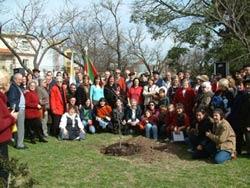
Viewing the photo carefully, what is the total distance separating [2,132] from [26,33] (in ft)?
102

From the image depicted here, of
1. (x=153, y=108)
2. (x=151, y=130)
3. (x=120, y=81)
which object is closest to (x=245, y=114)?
(x=151, y=130)

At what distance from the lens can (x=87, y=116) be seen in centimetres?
1404

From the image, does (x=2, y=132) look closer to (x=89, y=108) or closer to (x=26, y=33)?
(x=89, y=108)

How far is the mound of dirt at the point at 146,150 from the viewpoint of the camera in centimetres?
1009

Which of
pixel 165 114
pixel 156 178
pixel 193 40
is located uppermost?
pixel 193 40

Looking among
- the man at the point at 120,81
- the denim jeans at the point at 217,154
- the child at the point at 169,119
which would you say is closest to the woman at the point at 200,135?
the denim jeans at the point at 217,154

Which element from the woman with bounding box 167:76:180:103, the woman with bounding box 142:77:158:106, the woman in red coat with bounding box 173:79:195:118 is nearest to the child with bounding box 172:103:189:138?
the woman in red coat with bounding box 173:79:195:118

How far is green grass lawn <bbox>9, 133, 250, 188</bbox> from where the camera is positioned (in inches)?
310

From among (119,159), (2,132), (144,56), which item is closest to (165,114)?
(119,159)

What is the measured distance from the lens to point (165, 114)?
12.9 meters

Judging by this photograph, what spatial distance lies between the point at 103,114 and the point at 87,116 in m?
0.48

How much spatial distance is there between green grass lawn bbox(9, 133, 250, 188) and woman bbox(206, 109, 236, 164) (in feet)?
0.63

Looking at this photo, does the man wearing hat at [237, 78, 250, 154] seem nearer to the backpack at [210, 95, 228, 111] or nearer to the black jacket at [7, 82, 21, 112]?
the backpack at [210, 95, 228, 111]

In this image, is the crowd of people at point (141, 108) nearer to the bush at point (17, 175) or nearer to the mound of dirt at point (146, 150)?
the mound of dirt at point (146, 150)
